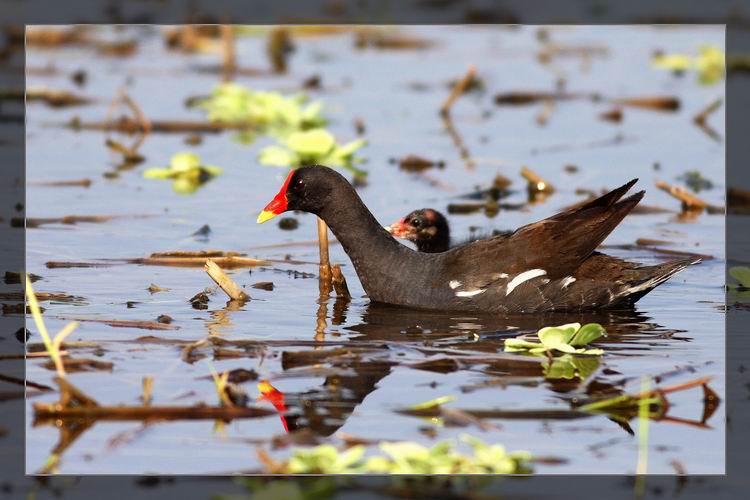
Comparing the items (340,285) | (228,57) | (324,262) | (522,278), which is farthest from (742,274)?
(228,57)

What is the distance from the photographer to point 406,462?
582cm

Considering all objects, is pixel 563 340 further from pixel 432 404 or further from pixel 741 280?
pixel 741 280

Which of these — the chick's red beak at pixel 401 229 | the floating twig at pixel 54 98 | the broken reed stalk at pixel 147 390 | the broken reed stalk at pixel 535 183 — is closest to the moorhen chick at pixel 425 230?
the chick's red beak at pixel 401 229

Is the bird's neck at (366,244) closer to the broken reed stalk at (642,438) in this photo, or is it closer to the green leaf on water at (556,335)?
the green leaf on water at (556,335)

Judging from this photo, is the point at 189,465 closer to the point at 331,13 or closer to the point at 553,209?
the point at 553,209

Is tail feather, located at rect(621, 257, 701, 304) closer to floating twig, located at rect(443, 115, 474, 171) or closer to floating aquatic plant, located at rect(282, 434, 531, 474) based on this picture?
floating aquatic plant, located at rect(282, 434, 531, 474)

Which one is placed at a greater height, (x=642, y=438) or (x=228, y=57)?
(x=228, y=57)

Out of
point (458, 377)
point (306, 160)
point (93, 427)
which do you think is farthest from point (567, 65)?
point (93, 427)

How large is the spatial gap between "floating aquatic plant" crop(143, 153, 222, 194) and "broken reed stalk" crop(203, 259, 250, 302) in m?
3.76

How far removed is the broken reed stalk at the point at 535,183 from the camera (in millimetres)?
12523

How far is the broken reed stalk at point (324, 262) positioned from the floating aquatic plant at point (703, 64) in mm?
10067

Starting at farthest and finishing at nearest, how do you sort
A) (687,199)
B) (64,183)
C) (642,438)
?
(64,183)
(687,199)
(642,438)

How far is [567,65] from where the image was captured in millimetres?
19828

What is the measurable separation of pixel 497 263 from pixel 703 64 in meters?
10.8
